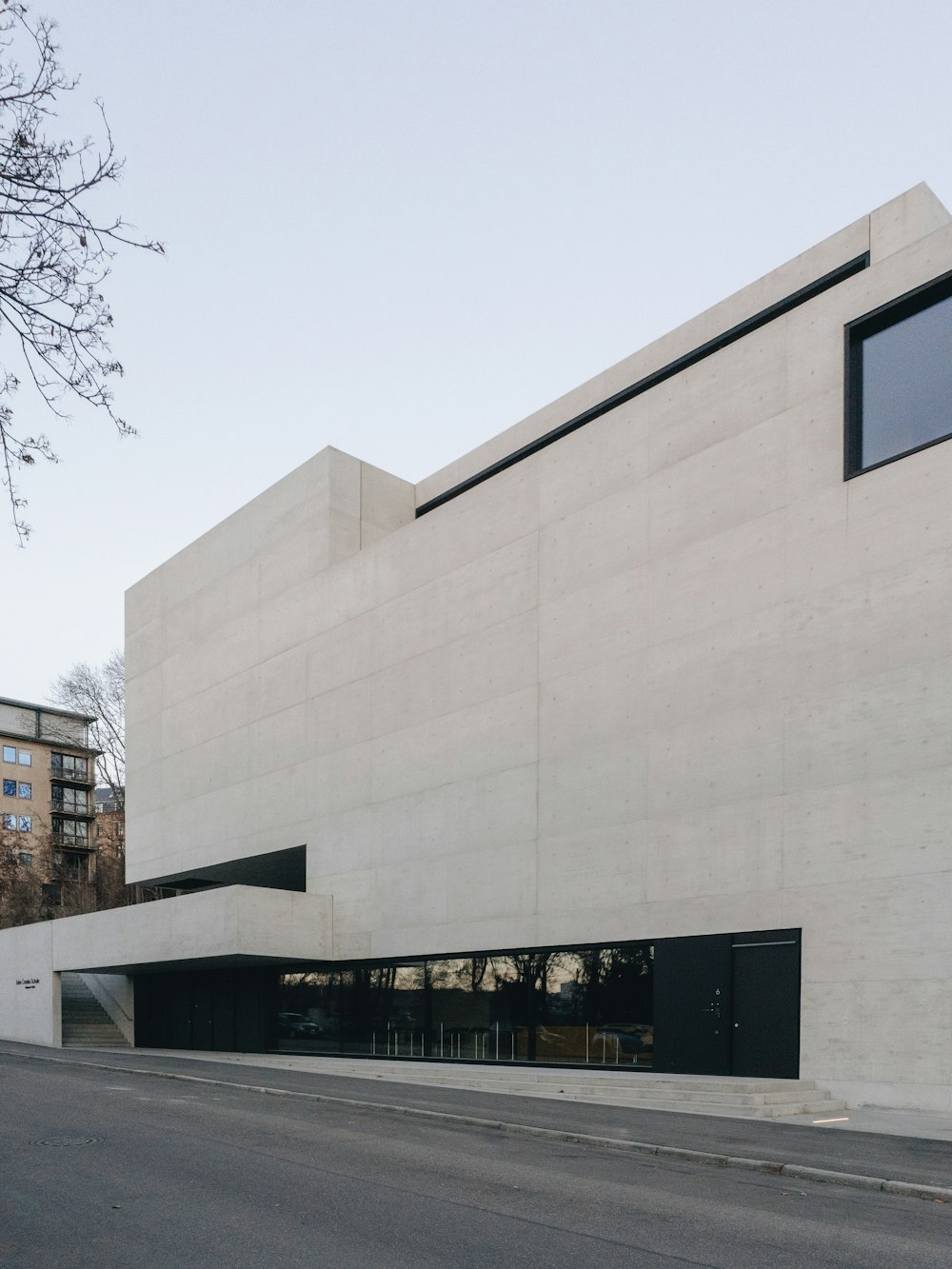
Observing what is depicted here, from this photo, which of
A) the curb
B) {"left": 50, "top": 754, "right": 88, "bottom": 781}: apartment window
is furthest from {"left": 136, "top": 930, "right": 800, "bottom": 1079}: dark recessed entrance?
{"left": 50, "top": 754, "right": 88, "bottom": 781}: apartment window

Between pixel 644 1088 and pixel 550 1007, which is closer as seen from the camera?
pixel 644 1088

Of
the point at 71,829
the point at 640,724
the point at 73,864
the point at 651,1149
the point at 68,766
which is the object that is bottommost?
the point at 73,864

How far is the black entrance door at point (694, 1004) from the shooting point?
2002 centimetres

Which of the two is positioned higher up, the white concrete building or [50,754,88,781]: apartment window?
the white concrete building

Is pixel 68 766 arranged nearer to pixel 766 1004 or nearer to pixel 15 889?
pixel 15 889

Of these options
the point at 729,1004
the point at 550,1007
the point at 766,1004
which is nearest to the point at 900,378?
the point at 766,1004

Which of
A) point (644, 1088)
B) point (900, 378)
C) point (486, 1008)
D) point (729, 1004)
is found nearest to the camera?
point (644, 1088)

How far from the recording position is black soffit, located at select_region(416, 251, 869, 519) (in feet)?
71.7

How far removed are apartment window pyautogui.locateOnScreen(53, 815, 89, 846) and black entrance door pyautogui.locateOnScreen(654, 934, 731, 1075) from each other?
71056 millimetres

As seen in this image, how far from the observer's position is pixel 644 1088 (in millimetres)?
18484

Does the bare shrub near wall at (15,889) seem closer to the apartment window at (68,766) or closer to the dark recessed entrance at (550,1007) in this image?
the apartment window at (68,766)

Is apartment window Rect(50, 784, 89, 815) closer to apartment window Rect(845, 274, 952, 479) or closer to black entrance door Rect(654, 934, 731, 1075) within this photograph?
black entrance door Rect(654, 934, 731, 1075)

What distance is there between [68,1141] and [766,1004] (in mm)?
11648

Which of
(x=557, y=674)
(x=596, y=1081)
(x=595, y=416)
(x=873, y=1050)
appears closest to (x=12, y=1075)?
(x=596, y=1081)
